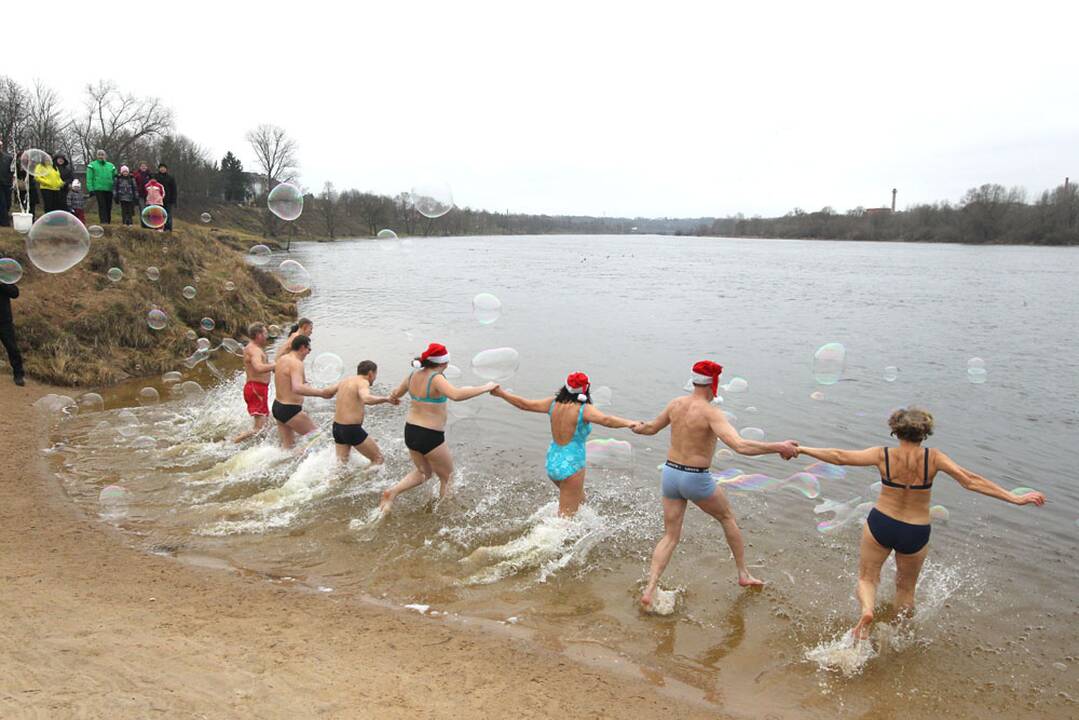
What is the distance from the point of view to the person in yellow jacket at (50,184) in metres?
15.3

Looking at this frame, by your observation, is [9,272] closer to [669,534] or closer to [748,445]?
[669,534]

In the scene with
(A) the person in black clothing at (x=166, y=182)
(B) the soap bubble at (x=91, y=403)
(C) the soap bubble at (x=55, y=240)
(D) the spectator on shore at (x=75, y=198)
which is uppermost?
(A) the person in black clothing at (x=166, y=182)

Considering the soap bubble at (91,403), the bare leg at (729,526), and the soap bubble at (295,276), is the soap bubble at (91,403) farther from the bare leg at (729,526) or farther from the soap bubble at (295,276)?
the bare leg at (729,526)

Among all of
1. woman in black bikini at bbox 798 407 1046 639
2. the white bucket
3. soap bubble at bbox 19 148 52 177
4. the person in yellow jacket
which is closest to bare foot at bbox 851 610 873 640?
woman in black bikini at bbox 798 407 1046 639

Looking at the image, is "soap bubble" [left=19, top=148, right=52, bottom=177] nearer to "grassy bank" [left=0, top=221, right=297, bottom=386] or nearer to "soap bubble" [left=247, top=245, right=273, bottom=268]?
"grassy bank" [left=0, top=221, right=297, bottom=386]

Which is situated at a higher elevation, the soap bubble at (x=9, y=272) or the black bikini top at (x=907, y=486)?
the soap bubble at (x=9, y=272)

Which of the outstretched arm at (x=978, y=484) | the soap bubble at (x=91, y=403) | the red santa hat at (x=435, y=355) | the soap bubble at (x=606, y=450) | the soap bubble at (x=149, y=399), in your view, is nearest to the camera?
the outstretched arm at (x=978, y=484)

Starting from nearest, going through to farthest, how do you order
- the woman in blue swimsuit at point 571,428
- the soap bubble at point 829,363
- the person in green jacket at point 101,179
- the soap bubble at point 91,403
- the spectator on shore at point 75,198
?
the woman in blue swimsuit at point 571,428, the soap bubble at point 829,363, the soap bubble at point 91,403, the spectator on shore at point 75,198, the person in green jacket at point 101,179

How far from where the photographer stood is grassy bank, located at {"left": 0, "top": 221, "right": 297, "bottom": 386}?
13.6m

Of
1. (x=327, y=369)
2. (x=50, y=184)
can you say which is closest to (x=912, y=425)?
(x=327, y=369)

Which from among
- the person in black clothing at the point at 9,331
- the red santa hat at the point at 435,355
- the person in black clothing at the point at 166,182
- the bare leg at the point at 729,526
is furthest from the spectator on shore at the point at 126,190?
the bare leg at the point at 729,526

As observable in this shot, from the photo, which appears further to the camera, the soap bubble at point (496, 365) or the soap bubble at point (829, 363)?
the soap bubble at point (829, 363)

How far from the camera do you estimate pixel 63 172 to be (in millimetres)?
16391

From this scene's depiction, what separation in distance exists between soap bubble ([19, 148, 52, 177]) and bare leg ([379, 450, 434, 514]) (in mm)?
11408
